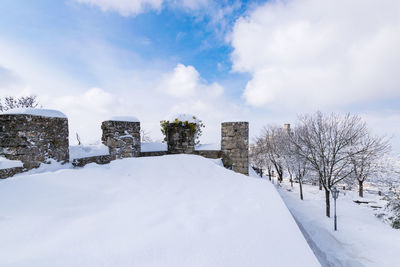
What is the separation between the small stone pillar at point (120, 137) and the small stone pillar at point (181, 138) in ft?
5.13

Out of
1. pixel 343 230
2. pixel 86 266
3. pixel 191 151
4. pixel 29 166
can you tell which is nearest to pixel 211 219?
pixel 86 266

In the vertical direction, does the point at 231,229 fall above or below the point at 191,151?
below

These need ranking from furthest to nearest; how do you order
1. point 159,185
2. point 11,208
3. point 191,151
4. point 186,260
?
point 191,151 → point 159,185 → point 11,208 → point 186,260

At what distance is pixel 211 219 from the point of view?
2.08 m

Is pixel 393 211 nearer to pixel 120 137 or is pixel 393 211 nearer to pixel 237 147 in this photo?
pixel 237 147

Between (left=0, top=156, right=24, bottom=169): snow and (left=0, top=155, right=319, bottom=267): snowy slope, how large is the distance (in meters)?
1.34

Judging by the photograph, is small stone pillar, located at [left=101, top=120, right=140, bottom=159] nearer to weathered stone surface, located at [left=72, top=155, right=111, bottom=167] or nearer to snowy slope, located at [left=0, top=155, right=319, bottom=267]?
weathered stone surface, located at [left=72, top=155, right=111, bottom=167]

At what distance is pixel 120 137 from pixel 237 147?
15.4ft

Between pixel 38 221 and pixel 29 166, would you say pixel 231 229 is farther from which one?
pixel 29 166

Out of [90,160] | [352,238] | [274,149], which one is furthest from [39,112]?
[274,149]

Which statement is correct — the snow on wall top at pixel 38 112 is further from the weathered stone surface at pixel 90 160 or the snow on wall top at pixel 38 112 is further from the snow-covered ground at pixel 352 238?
the snow-covered ground at pixel 352 238

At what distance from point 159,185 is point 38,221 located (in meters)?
1.72

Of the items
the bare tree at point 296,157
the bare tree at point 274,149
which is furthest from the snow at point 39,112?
the bare tree at point 274,149

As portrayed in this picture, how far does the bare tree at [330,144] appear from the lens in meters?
10.1
